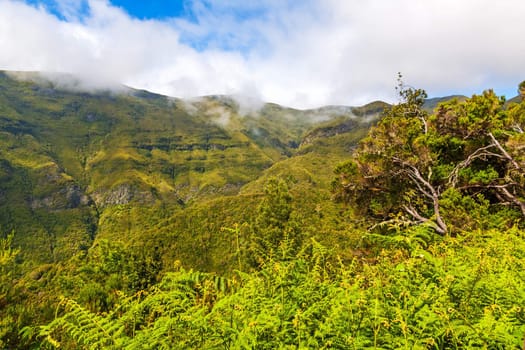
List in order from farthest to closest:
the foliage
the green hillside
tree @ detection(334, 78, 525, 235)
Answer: tree @ detection(334, 78, 525, 235) → the green hillside → the foliage

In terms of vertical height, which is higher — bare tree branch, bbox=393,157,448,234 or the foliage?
bare tree branch, bbox=393,157,448,234

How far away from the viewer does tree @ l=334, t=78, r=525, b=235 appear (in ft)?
41.4

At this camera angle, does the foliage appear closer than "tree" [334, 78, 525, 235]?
Yes

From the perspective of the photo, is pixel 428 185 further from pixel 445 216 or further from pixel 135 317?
pixel 135 317

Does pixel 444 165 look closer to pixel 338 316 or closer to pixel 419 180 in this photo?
pixel 419 180

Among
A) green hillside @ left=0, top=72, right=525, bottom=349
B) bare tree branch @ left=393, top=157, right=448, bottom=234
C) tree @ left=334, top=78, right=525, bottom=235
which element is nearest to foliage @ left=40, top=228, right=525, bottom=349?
green hillside @ left=0, top=72, right=525, bottom=349

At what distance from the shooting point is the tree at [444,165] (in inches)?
497

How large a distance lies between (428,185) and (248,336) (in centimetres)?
1344

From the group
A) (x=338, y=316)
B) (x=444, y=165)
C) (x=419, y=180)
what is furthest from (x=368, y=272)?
(x=444, y=165)

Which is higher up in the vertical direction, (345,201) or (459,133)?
(459,133)

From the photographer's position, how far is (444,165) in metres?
14.8

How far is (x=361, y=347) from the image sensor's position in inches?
96.5

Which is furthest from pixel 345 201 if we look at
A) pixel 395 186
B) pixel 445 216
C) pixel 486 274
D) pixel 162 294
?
pixel 162 294

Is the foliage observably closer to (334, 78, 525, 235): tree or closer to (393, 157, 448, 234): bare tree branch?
(334, 78, 525, 235): tree
